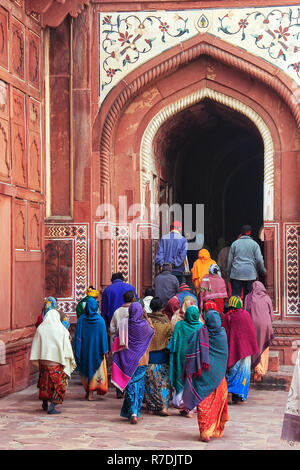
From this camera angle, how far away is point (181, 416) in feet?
25.7

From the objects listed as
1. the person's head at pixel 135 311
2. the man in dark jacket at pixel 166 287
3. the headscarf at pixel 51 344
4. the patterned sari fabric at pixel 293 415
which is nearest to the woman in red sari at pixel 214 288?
the man in dark jacket at pixel 166 287

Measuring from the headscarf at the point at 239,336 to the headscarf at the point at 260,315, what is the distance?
2.70 feet

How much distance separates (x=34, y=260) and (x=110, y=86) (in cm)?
278

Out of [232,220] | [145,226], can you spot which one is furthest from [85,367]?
[232,220]

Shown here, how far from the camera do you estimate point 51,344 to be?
25.3ft

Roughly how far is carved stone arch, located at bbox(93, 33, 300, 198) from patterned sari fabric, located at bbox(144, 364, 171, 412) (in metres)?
3.72

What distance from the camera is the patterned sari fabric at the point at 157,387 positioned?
25.6 ft

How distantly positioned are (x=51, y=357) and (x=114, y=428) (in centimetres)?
109

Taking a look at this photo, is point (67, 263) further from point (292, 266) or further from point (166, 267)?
point (292, 266)

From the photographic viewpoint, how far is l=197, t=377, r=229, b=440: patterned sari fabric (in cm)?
651

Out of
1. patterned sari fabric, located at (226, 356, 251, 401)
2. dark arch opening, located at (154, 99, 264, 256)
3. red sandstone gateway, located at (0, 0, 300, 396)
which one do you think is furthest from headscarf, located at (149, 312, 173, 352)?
dark arch opening, located at (154, 99, 264, 256)

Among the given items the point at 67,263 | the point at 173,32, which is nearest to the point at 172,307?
the point at 67,263

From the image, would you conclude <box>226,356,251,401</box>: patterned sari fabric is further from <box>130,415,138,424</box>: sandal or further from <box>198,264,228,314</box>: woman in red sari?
<box>130,415,138,424</box>: sandal

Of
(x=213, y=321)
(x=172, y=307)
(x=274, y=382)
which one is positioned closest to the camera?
(x=213, y=321)
